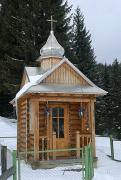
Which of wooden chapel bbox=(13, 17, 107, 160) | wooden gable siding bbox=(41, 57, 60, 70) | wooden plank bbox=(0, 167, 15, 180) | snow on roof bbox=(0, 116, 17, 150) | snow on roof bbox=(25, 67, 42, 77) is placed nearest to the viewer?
wooden plank bbox=(0, 167, 15, 180)

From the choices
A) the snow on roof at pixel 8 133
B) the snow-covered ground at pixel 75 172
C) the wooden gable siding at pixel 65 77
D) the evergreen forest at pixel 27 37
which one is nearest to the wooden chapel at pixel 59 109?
the wooden gable siding at pixel 65 77

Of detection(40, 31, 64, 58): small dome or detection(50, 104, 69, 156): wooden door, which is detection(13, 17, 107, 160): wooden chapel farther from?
detection(40, 31, 64, 58): small dome

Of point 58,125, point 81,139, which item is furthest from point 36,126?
point 81,139

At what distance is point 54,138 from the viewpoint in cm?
1833

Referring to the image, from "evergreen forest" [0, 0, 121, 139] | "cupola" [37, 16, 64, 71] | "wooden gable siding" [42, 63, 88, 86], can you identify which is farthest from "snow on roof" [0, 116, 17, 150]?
"wooden gable siding" [42, 63, 88, 86]

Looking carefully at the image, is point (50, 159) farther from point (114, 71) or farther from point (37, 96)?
point (114, 71)

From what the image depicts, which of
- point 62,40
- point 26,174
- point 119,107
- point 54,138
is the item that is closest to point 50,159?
point 54,138

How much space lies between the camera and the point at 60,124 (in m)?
19.5

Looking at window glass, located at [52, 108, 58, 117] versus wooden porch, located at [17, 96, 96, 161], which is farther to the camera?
window glass, located at [52, 108, 58, 117]

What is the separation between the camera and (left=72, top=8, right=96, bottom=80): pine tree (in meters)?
42.6

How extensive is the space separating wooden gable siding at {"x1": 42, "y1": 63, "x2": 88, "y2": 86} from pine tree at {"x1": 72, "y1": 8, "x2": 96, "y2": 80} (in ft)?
70.6

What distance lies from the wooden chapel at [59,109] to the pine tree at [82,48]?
70.0 feet

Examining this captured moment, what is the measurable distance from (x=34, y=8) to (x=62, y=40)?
382cm

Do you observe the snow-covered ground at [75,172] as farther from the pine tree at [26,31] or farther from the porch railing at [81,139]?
the pine tree at [26,31]
